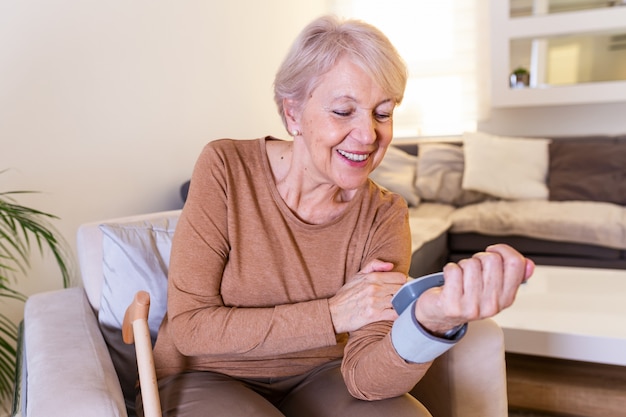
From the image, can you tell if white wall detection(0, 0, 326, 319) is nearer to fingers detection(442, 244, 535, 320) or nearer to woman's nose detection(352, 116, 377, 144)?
woman's nose detection(352, 116, 377, 144)

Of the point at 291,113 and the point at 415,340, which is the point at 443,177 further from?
the point at 415,340

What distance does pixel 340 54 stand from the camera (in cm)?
104

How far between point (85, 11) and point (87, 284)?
1017mm

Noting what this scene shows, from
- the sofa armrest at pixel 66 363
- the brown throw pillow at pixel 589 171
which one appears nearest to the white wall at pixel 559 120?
the brown throw pillow at pixel 589 171

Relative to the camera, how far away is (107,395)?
0.93 meters

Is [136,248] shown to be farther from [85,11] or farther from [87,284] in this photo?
[85,11]

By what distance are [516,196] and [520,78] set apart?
0.74 meters

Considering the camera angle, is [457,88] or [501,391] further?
[457,88]

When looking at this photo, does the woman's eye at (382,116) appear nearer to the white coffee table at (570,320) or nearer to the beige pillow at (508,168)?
the white coffee table at (570,320)

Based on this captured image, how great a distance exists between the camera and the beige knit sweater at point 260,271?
1026 mm

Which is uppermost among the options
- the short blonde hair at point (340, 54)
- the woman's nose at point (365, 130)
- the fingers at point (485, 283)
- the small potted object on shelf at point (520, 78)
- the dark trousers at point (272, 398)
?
the short blonde hair at point (340, 54)

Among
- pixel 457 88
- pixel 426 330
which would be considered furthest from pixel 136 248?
pixel 457 88

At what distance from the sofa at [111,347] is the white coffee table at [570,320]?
575mm

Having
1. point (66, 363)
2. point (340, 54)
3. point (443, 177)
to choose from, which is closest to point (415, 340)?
point (340, 54)
